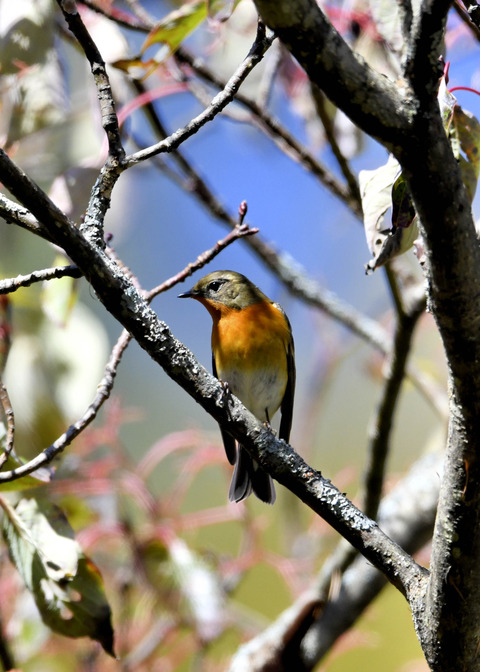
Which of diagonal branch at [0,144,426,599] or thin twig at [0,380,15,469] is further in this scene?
thin twig at [0,380,15,469]

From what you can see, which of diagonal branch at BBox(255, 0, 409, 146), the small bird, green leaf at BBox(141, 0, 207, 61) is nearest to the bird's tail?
the small bird

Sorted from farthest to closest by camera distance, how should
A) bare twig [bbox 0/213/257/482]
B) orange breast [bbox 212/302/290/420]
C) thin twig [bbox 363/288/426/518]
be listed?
orange breast [bbox 212/302/290/420] → thin twig [bbox 363/288/426/518] → bare twig [bbox 0/213/257/482]

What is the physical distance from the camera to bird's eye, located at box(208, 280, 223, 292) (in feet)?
11.4

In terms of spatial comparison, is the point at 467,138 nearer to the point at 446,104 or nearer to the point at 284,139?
the point at 446,104

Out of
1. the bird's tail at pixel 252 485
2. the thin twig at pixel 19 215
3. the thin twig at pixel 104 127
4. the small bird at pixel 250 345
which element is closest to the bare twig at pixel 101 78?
the thin twig at pixel 104 127

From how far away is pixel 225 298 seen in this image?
3.42m

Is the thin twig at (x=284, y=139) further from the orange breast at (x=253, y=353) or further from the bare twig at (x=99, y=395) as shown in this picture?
the bare twig at (x=99, y=395)

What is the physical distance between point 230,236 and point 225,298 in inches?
72.1

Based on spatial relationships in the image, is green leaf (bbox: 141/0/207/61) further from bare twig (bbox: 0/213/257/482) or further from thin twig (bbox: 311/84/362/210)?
thin twig (bbox: 311/84/362/210)

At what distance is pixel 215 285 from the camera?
3475mm

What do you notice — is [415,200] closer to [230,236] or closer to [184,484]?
[230,236]

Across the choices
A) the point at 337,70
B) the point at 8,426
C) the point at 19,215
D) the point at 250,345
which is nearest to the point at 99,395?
the point at 8,426

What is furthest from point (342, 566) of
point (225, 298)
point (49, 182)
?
point (49, 182)

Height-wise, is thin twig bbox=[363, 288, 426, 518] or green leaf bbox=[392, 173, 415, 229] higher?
green leaf bbox=[392, 173, 415, 229]
